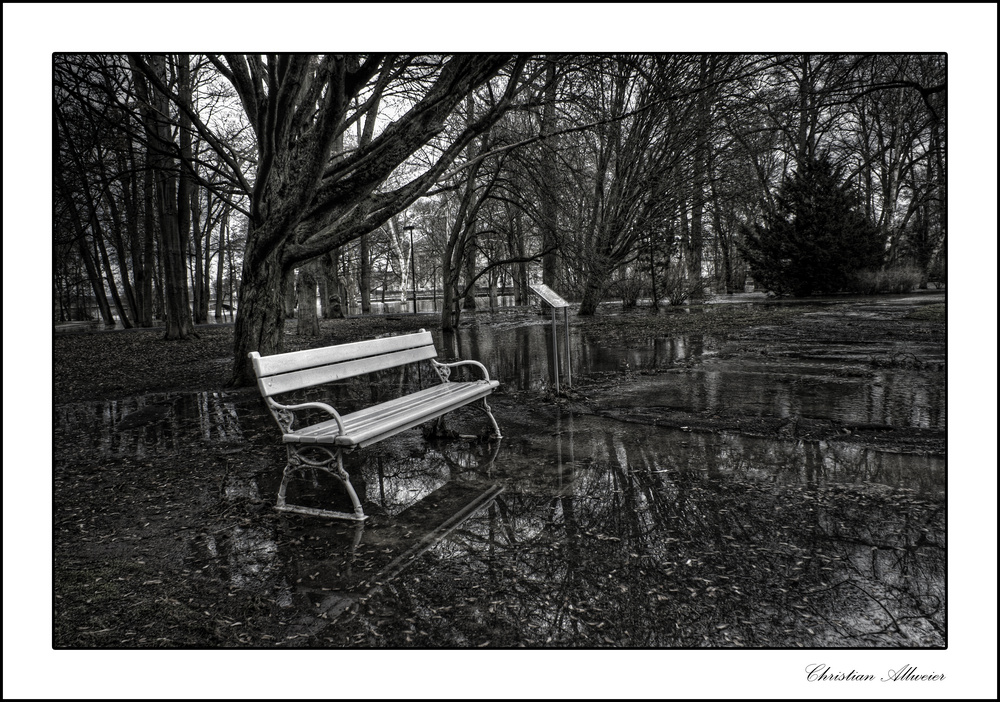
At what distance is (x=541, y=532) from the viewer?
127 inches

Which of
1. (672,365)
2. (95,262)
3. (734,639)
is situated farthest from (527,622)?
(95,262)

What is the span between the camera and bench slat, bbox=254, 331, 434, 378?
3.80 metres

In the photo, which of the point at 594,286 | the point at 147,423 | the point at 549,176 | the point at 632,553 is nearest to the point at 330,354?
the point at 632,553

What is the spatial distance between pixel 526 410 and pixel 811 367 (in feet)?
14.1

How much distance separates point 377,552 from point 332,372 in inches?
65.9

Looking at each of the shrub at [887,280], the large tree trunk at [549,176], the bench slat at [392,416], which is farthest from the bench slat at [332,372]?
the shrub at [887,280]

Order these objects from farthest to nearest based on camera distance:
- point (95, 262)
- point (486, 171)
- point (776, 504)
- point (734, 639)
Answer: point (95, 262) → point (486, 171) → point (776, 504) → point (734, 639)

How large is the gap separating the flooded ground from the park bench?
293 mm

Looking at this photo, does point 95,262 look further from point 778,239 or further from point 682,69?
point 778,239

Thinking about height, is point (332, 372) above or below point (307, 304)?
below

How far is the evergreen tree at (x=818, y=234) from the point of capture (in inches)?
974

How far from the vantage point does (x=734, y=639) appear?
7.40 feet

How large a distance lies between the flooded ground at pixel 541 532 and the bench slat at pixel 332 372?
2.27 ft

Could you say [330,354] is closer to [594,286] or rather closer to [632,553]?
[632,553]
